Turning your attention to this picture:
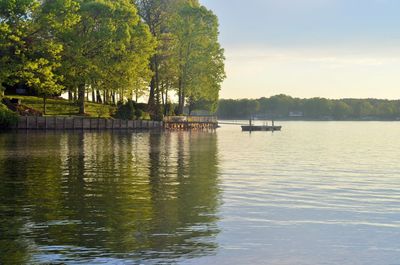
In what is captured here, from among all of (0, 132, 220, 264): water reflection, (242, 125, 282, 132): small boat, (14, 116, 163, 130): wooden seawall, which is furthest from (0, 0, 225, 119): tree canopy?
(0, 132, 220, 264): water reflection

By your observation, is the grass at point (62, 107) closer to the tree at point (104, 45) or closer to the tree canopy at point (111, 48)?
the tree canopy at point (111, 48)

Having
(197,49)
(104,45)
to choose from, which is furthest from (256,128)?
(104,45)

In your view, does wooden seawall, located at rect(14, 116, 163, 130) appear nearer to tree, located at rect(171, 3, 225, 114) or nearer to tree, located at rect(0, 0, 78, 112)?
tree, located at rect(0, 0, 78, 112)

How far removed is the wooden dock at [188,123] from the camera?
104688 mm

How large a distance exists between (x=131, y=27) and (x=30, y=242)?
78.1 meters

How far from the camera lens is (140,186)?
25.5 metres

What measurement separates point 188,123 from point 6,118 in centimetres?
3897

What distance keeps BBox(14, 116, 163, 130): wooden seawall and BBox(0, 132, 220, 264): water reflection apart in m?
48.6

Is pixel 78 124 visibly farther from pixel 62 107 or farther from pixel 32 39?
pixel 32 39

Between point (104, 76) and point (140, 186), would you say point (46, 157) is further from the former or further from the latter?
point (104, 76)

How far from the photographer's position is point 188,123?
110000 mm

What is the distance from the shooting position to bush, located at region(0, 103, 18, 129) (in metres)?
78.2

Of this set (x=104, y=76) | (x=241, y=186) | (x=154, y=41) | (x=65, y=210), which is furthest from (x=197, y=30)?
(x=65, y=210)

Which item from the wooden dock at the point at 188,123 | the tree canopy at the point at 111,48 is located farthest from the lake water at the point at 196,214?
the wooden dock at the point at 188,123
